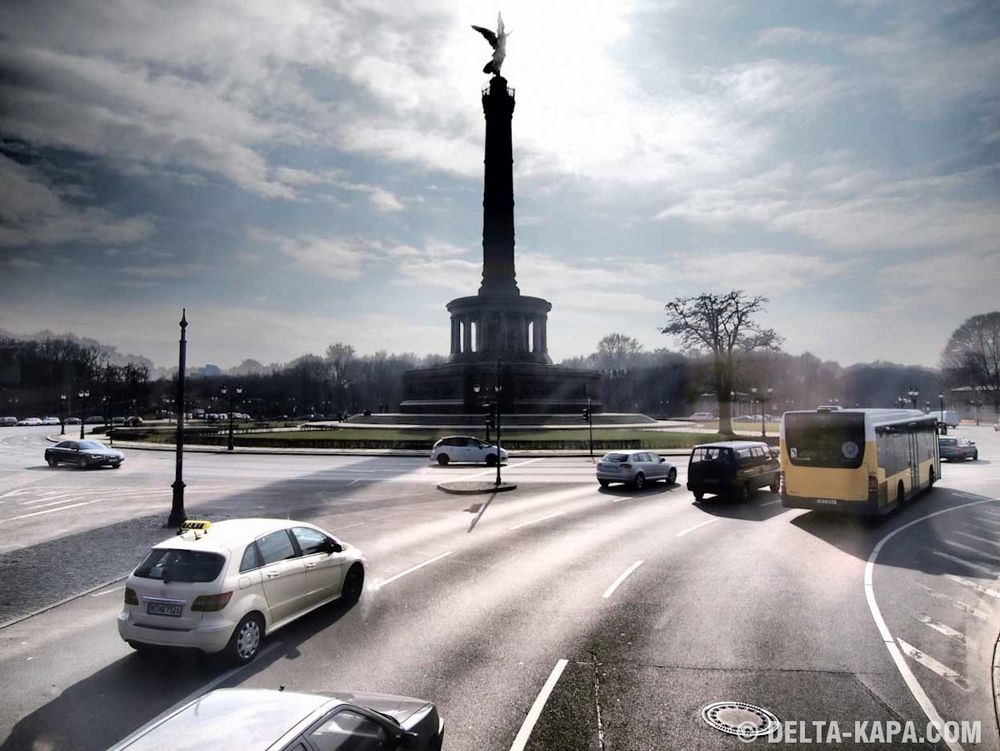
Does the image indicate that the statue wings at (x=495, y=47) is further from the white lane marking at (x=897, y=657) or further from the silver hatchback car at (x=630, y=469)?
the white lane marking at (x=897, y=657)

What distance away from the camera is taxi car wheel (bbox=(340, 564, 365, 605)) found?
10.4 metres

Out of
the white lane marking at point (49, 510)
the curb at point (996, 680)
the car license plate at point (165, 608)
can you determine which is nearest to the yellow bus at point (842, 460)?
the curb at point (996, 680)

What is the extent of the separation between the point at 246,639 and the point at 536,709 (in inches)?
156

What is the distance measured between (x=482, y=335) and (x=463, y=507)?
53541 millimetres

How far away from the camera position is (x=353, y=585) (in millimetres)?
10539

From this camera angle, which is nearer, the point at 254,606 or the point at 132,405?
the point at 254,606

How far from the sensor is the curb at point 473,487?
23.9 meters

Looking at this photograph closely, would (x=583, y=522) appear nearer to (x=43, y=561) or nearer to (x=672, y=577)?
(x=672, y=577)

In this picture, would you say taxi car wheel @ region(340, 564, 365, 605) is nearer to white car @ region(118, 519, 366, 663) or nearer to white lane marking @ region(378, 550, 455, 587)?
white lane marking @ region(378, 550, 455, 587)

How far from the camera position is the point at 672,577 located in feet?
38.9

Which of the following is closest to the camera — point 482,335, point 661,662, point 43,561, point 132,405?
point 661,662

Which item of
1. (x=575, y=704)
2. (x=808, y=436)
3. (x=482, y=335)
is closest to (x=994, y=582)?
(x=808, y=436)

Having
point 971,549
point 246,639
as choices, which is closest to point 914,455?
point 971,549

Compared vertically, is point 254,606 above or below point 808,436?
below
